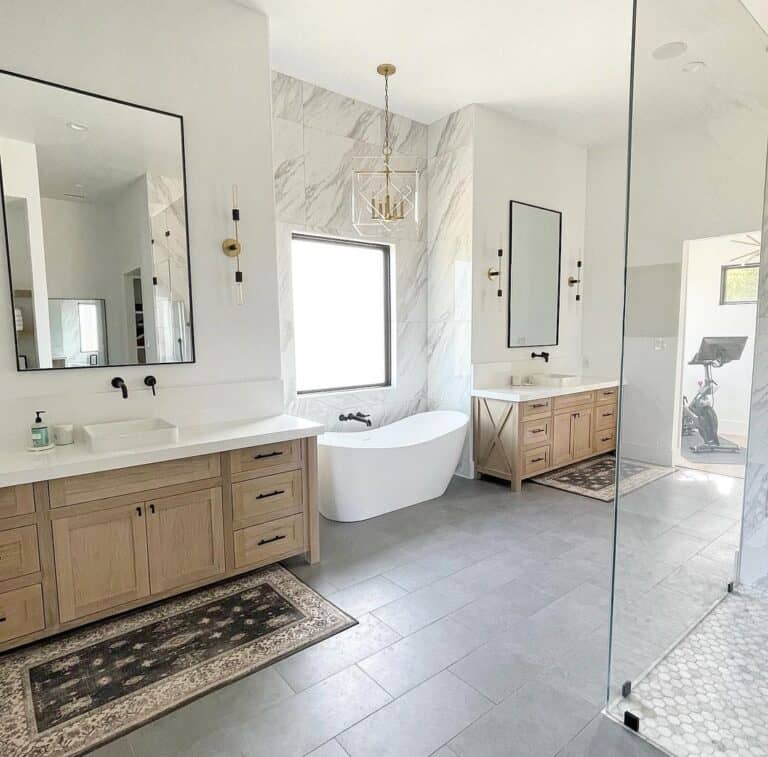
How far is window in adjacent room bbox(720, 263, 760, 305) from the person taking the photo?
2377mm

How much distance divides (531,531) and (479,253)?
7.96 ft

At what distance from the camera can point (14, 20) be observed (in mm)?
2322

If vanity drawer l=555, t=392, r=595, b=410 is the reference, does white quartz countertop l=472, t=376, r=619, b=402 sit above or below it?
above

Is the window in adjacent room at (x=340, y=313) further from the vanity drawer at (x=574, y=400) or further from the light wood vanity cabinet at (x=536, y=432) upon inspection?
the vanity drawer at (x=574, y=400)

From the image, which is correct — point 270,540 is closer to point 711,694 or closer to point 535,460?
point 711,694

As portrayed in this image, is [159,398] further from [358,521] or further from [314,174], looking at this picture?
[314,174]

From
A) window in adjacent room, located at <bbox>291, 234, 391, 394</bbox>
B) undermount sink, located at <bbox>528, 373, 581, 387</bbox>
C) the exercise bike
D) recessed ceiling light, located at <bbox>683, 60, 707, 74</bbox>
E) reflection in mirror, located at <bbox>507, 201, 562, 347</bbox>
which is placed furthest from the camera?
undermount sink, located at <bbox>528, 373, 581, 387</bbox>

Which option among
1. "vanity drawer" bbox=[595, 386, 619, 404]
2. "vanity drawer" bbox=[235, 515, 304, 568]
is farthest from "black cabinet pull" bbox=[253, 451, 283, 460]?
"vanity drawer" bbox=[595, 386, 619, 404]

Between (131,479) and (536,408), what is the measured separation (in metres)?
3.29

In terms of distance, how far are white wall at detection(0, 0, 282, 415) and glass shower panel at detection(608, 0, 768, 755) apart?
2203mm

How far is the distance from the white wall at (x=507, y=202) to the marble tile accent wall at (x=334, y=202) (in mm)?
584

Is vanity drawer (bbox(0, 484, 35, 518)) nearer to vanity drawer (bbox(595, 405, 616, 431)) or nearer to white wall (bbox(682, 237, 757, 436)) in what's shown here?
white wall (bbox(682, 237, 757, 436))

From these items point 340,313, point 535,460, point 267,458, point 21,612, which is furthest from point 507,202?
point 21,612

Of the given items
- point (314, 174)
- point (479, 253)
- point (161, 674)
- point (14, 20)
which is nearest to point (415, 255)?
point (479, 253)
